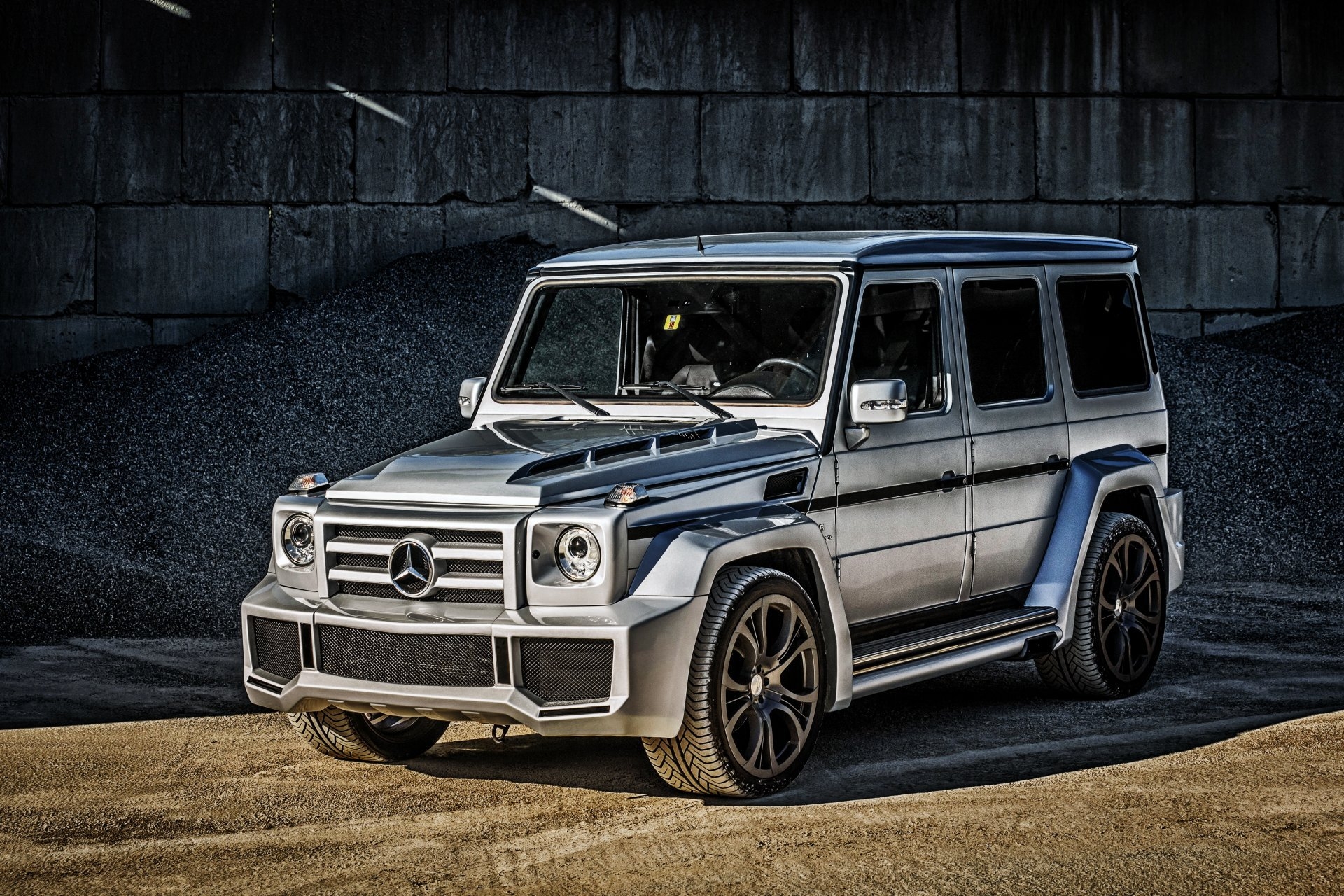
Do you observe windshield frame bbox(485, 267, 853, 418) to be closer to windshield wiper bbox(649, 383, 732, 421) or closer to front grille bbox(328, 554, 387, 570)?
windshield wiper bbox(649, 383, 732, 421)

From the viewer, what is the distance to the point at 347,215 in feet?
54.6

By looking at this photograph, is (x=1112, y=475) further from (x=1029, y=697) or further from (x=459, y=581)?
(x=459, y=581)

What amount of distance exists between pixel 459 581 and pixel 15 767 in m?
2.23

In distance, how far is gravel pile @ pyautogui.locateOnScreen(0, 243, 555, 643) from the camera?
11891 millimetres

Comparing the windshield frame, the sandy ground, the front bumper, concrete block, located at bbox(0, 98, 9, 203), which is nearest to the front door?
the windshield frame

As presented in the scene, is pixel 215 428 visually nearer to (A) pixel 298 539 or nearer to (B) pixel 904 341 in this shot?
(A) pixel 298 539

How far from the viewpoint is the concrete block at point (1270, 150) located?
1714cm

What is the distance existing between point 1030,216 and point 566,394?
10.6m

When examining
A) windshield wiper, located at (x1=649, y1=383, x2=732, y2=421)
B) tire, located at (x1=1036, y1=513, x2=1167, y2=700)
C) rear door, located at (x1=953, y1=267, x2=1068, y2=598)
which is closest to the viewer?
windshield wiper, located at (x1=649, y1=383, x2=732, y2=421)

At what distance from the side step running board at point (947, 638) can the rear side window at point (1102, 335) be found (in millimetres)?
1239

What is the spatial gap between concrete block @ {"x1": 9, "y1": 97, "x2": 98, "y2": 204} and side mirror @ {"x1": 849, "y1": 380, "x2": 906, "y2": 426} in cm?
1234

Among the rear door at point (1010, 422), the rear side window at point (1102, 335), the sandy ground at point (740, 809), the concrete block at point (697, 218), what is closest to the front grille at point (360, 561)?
the sandy ground at point (740, 809)

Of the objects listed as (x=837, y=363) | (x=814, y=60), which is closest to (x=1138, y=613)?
(x=837, y=363)

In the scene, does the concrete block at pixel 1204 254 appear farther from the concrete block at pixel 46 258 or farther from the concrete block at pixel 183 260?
the concrete block at pixel 46 258
